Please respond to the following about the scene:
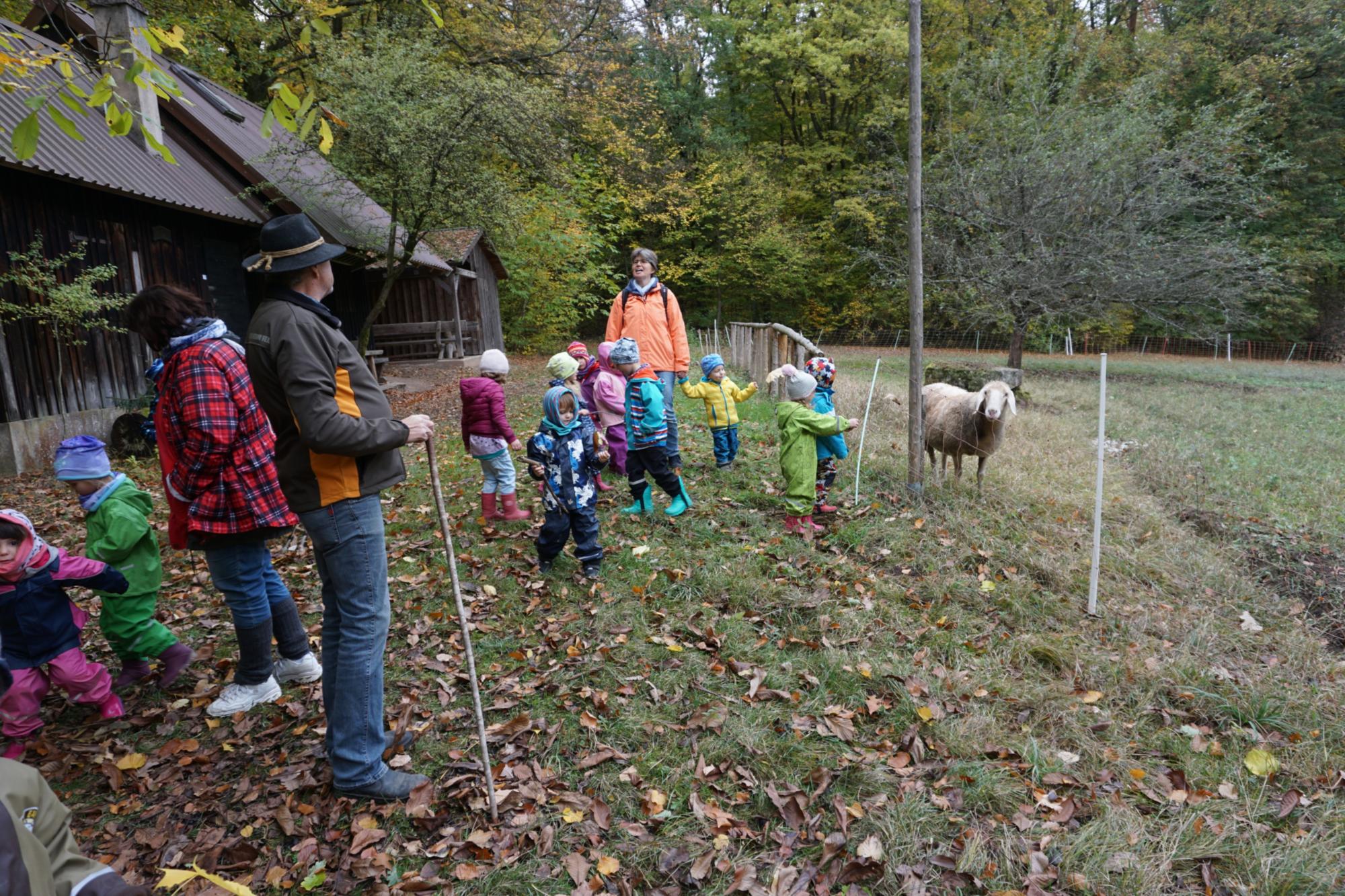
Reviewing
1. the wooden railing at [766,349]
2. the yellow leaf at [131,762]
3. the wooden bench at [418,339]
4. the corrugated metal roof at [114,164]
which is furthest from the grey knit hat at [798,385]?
the wooden bench at [418,339]

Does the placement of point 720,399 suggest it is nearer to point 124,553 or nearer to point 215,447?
point 215,447

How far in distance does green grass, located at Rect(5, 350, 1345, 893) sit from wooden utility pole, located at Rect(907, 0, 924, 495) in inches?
19.4

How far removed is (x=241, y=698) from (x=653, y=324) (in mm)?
4438

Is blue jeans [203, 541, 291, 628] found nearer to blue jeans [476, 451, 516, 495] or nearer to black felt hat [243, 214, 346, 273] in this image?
black felt hat [243, 214, 346, 273]

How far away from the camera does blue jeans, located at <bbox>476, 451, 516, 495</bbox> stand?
5.96m

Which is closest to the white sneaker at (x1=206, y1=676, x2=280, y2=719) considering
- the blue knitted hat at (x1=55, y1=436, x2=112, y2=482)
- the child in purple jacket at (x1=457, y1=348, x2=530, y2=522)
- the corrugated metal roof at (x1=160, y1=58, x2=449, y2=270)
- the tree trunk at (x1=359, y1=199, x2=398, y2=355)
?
the blue knitted hat at (x1=55, y1=436, x2=112, y2=482)

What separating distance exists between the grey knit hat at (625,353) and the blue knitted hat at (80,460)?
347 centimetres

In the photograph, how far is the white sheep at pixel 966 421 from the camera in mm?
6418

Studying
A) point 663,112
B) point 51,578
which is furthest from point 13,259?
point 663,112

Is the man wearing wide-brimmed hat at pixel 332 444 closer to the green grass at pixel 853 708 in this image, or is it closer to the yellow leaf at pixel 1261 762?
the green grass at pixel 853 708

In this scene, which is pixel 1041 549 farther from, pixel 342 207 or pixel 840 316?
pixel 840 316

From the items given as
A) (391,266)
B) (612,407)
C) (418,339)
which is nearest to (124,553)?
(612,407)

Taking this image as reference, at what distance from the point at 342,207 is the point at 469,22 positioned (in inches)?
340

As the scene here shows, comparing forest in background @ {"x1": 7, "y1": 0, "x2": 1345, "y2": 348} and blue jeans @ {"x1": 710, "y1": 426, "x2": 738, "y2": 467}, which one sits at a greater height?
forest in background @ {"x1": 7, "y1": 0, "x2": 1345, "y2": 348}
